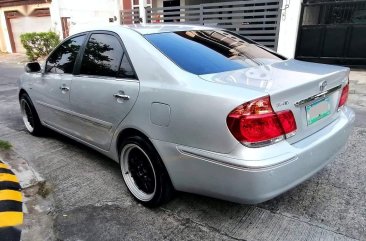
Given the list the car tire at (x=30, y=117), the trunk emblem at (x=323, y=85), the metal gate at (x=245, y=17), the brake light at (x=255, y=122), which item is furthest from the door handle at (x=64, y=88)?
the metal gate at (x=245, y=17)

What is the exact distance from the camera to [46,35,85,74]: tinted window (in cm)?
363

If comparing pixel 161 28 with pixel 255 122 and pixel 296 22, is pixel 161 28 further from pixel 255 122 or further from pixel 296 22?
pixel 296 22

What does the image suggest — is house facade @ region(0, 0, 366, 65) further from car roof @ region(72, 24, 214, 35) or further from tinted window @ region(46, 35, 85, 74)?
car roof @ region(72, 24, 214, 35)

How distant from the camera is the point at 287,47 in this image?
9.82m

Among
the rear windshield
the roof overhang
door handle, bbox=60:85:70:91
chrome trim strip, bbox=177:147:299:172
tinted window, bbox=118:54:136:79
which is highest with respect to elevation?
the roof overhang

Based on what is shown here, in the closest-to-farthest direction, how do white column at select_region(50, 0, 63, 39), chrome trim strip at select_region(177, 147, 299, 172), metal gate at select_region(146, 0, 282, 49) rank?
chrome trim strip at select_region(177, 147, 299, 172)
metal gate at select_region(146, 0, 282, 49)
white column at select_region(50, 0, 63, 39)

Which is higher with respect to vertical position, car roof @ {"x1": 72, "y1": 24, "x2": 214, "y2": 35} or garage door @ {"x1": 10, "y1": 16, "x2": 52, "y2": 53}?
car roof @ {"x1": 72, "y1": 24, "x2": 214, "y2": 35}

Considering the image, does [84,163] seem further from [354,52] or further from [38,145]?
[354,52]

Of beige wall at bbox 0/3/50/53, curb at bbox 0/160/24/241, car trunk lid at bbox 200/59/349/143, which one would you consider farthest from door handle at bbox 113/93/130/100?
beige wall at bbox 0/3/50/53

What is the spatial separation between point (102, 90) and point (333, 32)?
8192 mm

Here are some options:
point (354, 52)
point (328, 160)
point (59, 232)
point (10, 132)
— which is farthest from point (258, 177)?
point (354, 52)

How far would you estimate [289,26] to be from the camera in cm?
962

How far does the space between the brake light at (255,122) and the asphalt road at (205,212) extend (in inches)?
32.7

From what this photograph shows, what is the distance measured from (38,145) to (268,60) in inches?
130
